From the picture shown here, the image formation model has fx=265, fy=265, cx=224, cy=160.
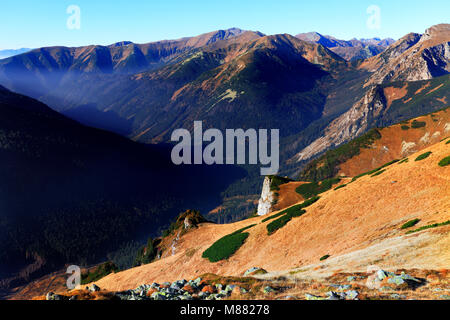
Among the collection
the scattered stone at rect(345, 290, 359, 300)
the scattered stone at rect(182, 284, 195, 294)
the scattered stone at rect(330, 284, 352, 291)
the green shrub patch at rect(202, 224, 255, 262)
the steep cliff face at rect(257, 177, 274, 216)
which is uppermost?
the scattered stone at rect(345, 290, 359, 300)

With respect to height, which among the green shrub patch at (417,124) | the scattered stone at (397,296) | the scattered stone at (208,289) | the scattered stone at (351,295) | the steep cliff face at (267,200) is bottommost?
the steep cliff face at (267,200)

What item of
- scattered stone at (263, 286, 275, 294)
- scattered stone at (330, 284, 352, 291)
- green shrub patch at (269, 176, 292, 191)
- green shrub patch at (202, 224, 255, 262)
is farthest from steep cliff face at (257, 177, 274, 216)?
scattered stone at (330, 284, 352, 291)

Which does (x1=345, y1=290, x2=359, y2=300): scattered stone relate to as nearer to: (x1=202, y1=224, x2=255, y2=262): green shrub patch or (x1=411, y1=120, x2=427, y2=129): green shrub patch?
(x1=202, y1=224, x2=255, y2=262): green shrub patch

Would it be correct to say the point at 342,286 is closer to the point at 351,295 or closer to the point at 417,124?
the point at 351,295

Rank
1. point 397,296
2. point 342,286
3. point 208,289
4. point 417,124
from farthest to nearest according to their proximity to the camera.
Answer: point 417,124 < point 208,289 < point 342,286 < point 397,296

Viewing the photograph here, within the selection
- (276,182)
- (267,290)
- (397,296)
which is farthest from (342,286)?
(276,182)

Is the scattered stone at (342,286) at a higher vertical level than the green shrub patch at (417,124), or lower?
lower

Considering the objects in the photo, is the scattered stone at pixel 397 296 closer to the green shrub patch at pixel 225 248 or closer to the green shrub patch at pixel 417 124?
the green shrub patch at pixel 225 248

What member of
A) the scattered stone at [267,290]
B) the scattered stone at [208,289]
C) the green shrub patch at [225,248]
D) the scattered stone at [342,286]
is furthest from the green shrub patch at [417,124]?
the scattered stone at [208,289]

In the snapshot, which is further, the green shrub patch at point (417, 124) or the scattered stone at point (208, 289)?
the green shrub patch at point (417, 124)

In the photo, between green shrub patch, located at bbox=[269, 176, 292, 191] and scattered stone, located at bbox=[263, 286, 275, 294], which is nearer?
scattered stone, located at bbox=[263, 286, 275, 294]
